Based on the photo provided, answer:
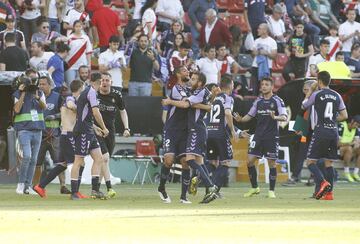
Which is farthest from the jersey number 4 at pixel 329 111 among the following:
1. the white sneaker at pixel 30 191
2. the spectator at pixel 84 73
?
the spectator at pixel 84 73

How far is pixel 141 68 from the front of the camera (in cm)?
2852

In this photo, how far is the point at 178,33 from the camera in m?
29.6

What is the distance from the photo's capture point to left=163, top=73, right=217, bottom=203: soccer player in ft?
65.1

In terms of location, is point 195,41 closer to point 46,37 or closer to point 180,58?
point 180,58

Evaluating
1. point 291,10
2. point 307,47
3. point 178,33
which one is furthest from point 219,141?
point 291,10

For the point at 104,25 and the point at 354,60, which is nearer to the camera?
the point at 104,25

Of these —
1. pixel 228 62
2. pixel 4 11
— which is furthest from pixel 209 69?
pixel 4 11

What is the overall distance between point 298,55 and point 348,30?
2313 mm

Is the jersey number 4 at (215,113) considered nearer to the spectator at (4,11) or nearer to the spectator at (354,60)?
the spectator at (4,11)

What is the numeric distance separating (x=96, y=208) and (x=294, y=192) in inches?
301

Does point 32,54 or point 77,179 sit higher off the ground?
point 32,54

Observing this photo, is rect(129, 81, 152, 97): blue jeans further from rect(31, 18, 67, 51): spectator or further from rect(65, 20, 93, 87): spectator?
rect(31, 18, 67, 51): spectator

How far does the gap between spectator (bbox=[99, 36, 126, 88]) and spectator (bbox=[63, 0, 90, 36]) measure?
1191mm

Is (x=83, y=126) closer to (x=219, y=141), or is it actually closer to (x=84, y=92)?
(x=84, y=92)
